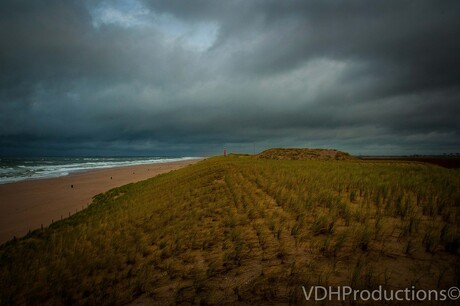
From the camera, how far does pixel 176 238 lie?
22.8 feet

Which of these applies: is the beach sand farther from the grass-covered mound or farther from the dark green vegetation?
the grass-covered mound

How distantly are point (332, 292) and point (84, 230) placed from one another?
9.05 meters

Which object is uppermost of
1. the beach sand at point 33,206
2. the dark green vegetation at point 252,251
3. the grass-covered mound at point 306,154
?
the grass-covered mound at point 306,154

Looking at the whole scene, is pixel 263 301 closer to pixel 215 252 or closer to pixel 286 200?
pixel 215 252

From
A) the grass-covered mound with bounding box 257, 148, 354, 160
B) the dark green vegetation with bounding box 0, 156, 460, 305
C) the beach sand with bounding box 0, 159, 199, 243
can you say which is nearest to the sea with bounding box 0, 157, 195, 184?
the beach sand with bounding box 0, 159, 199, 243


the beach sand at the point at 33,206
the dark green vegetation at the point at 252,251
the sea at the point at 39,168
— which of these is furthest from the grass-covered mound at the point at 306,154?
the sea at the point at 39,168

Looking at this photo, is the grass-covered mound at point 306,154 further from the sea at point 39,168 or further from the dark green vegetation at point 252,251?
→ the sea at point 39,168

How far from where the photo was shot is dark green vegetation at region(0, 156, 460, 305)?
403cm

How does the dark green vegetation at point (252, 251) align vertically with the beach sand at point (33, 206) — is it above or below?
above

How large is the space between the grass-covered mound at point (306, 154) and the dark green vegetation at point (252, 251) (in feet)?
84.3

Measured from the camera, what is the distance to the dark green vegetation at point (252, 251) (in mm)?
4027

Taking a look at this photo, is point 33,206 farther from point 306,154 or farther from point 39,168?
point 39,168

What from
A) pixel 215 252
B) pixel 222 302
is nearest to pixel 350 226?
pixel 215 252

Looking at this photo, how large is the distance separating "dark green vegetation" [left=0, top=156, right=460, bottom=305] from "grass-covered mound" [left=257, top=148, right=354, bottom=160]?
25.7 m
